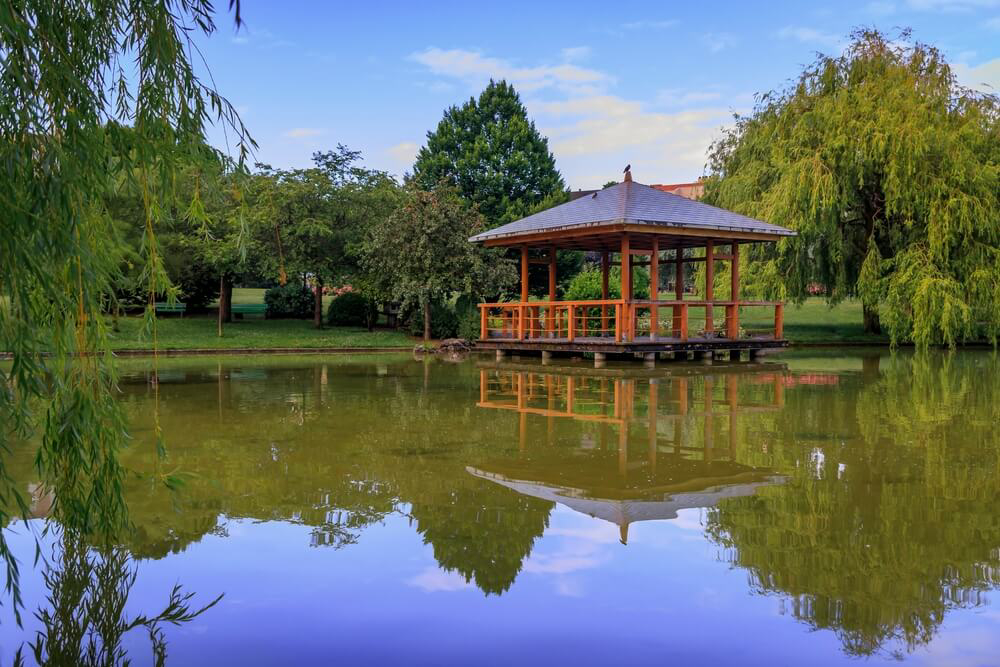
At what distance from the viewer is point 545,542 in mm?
4762

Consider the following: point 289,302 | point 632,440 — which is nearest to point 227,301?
point 289,302

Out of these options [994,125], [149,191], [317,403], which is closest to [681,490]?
[149,191]

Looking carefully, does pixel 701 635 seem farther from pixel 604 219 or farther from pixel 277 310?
pixel 277 310

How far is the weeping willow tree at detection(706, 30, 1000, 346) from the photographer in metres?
20.5

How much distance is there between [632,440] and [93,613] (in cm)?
536

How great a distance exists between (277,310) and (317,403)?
72.2 ft

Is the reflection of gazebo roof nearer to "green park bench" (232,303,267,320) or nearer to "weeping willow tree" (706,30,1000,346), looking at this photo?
"weeping willow tree" (706,30,1000,346)

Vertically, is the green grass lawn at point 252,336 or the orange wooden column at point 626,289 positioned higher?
the orange wooden column at point 626,289

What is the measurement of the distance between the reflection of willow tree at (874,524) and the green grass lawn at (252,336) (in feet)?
55.0

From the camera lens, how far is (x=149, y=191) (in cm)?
394

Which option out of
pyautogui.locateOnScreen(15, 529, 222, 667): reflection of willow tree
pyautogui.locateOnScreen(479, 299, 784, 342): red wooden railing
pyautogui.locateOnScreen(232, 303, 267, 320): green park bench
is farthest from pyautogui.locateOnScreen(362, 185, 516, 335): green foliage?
pyautogui.locateOnScreen(15, 529, 222, 667): reflection of willow tree

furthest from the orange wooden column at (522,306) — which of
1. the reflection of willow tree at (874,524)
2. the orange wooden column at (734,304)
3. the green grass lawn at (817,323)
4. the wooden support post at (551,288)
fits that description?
the reflection of willow tree at (874,524)

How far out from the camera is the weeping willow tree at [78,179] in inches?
121

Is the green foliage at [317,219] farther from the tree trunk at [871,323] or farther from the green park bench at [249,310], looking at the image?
the tree trunk at [871,323]
